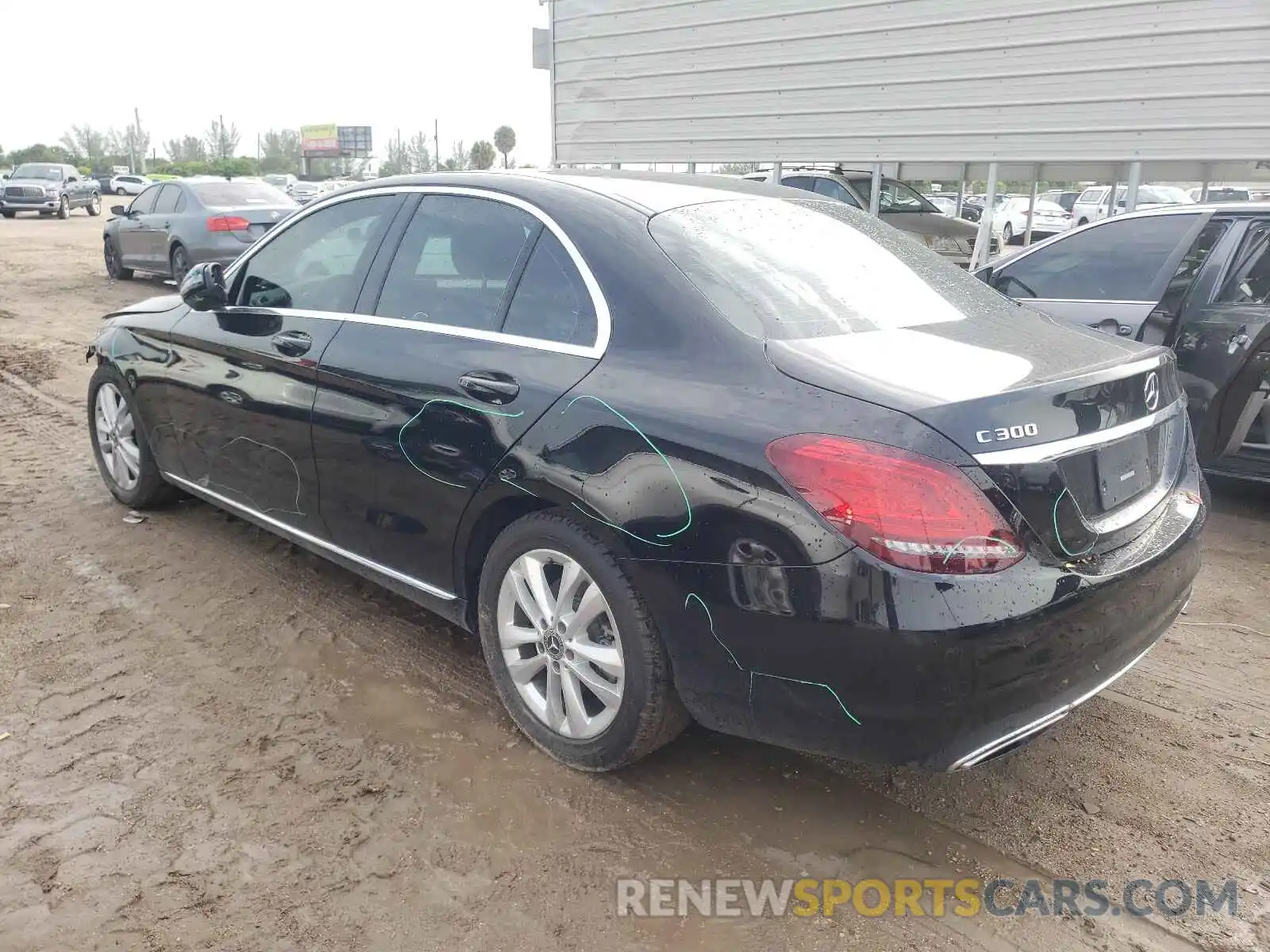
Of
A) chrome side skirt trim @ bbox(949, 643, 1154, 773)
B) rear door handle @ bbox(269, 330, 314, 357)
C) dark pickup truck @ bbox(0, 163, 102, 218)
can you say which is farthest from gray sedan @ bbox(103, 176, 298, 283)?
dark pickup truck @ bbox(0, 163, 102, 218)

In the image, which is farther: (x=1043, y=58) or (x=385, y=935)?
(x=1043, y=58)

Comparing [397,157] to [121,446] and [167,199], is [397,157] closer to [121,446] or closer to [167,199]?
[167,199]

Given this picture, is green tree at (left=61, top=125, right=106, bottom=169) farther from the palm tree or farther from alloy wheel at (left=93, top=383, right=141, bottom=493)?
alloy wheel at (left=93, top=383, right=141, bottom=493)

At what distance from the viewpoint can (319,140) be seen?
9556cm

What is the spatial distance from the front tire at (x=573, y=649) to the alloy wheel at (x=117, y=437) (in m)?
2.77

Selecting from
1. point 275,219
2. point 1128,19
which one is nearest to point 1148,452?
point 1128,19

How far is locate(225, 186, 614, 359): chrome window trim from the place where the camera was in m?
2.75

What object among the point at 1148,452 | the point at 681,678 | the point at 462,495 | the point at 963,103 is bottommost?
the point at 681,678

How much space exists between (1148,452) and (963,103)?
751cm

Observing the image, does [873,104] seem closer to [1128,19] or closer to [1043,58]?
[1043,58]

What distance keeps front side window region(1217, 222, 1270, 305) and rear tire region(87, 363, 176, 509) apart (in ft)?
17.4

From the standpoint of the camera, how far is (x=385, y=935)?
7.32ft

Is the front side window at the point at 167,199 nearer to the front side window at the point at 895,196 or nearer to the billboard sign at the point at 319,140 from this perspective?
the front side window at the point at 895,196

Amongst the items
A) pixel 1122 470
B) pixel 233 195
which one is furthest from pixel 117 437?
pixel 233 195
